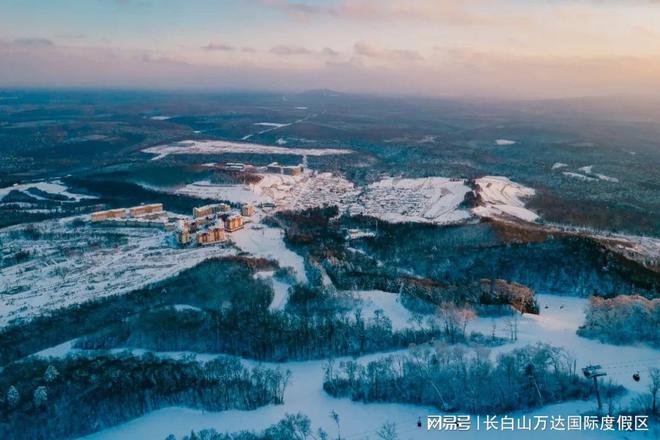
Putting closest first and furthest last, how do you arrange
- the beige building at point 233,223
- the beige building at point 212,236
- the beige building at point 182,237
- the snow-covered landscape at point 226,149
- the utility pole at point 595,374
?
the utility pole at point 595,374 < the beige building at point 182,237 < the beige building at point 212,236 < the beige building at point 233,223 < the snow-covered landscape at point 226,149

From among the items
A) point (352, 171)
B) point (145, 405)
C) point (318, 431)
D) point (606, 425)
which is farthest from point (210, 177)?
point (606, 425)

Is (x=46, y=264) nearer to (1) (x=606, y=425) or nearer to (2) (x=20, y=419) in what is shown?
(2) (x=20, y=419)

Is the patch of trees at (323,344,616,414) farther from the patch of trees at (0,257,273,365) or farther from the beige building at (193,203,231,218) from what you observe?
the beige building at (193,203,231,218)

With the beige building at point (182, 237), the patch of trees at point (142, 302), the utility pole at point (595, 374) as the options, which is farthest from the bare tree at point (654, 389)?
the beige building at point (182, 237)

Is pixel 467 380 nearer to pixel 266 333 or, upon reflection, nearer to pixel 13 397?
pixel 266 333

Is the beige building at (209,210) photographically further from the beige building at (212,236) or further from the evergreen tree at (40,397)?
the evergreen tree at (40,397)

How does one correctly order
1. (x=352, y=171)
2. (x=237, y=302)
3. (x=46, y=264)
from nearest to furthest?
(x=237, y=302)
(x=46, y=264)
(x=352, y=171)
